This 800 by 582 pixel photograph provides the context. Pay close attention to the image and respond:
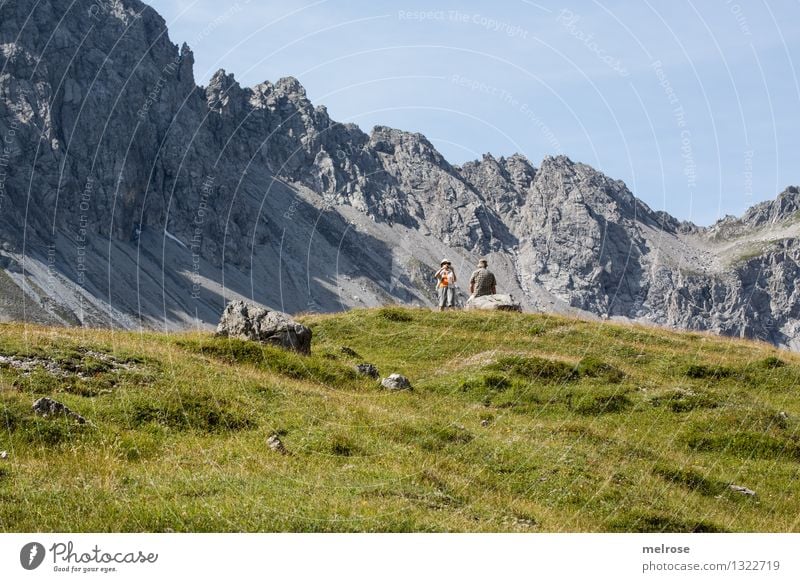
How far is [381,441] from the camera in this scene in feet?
67.1

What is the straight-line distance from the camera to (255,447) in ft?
60.6

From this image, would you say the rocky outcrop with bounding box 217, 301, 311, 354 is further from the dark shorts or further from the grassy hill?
the dark shorts

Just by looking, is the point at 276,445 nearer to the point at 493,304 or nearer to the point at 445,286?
the point at 493,304

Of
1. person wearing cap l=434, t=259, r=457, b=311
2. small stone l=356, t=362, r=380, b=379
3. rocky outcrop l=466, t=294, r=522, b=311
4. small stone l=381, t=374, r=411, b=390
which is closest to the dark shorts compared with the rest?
person wearing cap l=434, t=259, r=457, b=311

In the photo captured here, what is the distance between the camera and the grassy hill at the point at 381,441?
46.0 ft

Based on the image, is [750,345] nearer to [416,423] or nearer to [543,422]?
[543,422]

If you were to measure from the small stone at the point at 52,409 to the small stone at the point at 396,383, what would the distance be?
42.7 ft

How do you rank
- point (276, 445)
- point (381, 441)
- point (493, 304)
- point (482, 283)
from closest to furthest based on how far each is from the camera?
1. point (276, 445)
2. point (381, 441)
3. point (493, 304)
4. point (482, 283)

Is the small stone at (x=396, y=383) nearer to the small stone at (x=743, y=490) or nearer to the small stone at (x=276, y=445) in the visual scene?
the small stone at (x=276, y=445)

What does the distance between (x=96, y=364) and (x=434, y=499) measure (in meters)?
12.2

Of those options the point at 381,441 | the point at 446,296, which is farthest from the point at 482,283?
the point at 381,441

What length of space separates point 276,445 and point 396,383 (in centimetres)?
1164

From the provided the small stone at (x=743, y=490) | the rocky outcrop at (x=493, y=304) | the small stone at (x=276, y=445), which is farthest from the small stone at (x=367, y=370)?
the rocky outcrop at (x=493, y=304)

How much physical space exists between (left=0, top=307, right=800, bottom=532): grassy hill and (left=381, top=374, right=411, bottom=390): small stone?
595mm
